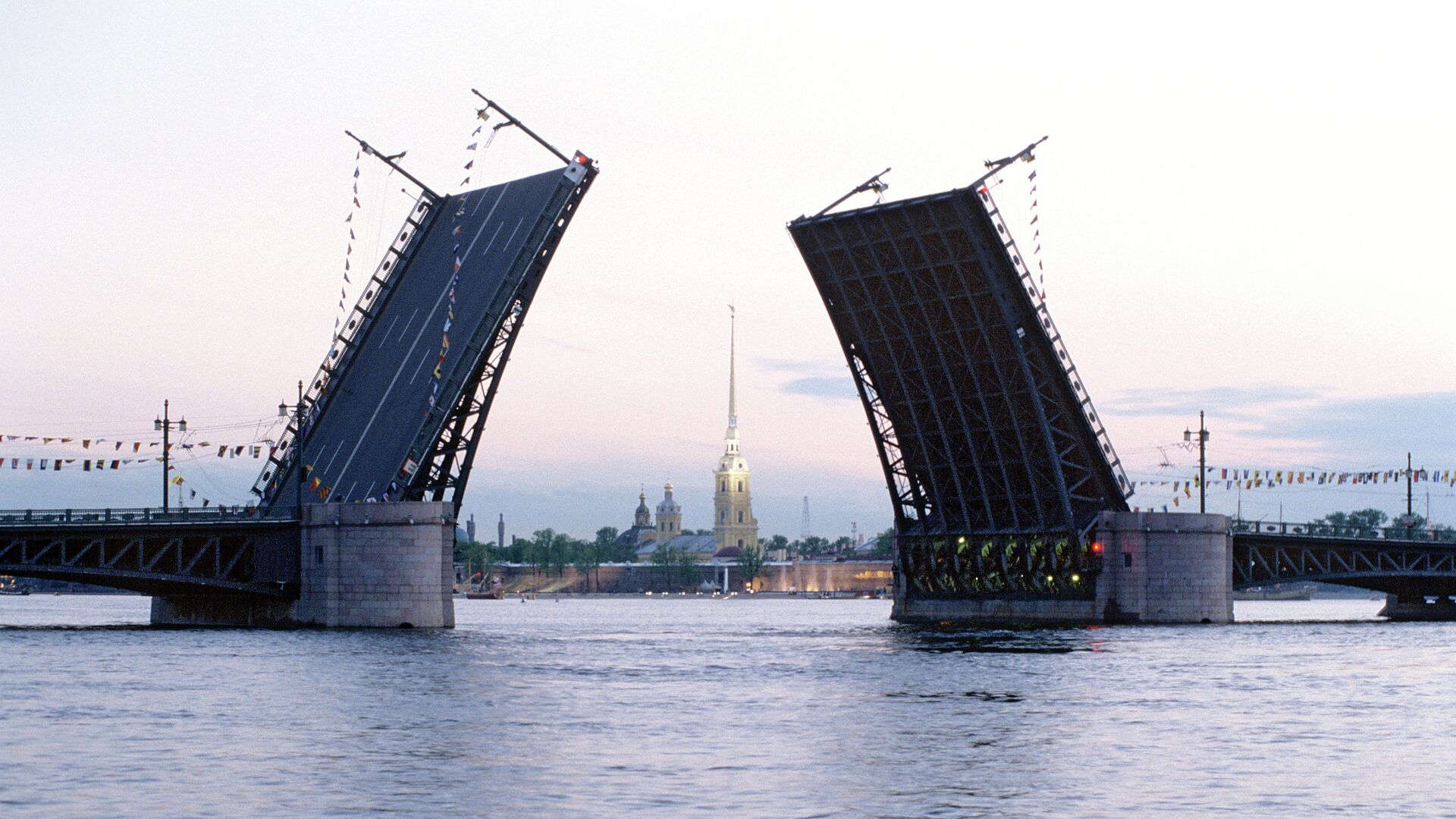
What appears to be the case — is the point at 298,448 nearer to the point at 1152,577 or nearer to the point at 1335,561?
the point at 1152,577

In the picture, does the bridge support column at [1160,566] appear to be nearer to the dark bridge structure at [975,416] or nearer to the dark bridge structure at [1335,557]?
the dark bridge structure at [975,416]

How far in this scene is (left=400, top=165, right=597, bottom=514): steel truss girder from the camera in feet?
207

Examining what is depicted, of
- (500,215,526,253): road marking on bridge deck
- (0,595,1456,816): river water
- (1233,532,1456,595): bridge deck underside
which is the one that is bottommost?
(0,595,1456,816): river water

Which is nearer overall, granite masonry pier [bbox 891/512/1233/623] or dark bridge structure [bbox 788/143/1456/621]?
dark bridge structure [bbox 788/143/1456/621]

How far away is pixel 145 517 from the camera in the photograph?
64938mm

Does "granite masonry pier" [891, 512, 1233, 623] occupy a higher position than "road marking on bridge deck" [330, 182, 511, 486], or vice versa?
"road marking on bridge deck" [330, 182, 511, 486]

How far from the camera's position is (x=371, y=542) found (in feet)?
208

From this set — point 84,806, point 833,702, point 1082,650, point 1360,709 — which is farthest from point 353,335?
point 84,806

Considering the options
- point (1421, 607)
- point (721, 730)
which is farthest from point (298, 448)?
point (1421, 607)

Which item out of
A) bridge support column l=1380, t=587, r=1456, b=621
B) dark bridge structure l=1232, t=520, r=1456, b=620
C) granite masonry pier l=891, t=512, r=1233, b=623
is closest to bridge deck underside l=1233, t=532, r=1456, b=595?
dark bridge structure l=1232, t=520, r=1456, b=620

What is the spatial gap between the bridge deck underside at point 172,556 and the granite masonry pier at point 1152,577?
27.7 meters

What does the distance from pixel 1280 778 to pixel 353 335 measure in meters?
49.1

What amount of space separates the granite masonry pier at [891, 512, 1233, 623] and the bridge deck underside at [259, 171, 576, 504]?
24591 mm

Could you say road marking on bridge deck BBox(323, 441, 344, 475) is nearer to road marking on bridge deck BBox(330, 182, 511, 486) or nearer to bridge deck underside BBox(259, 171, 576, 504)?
bridge deck underside BBox(259, 171, 576, 504)
